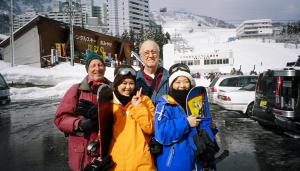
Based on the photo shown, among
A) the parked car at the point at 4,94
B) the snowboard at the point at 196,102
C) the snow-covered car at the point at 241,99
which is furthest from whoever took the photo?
the parked car at the point at 4,94

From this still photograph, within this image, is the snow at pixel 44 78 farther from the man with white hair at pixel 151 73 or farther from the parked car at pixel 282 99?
the man with white hair at pixel 151 73

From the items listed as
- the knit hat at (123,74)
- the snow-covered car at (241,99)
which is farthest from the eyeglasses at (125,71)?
the snow-covered car at (241,99)

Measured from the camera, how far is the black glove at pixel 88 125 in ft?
9.88

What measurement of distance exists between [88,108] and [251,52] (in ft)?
349

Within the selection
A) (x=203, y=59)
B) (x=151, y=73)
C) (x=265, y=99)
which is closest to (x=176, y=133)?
(x=151, y=73)

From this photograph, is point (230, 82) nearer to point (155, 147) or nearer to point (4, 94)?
point (4, 94)

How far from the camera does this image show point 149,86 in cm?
387

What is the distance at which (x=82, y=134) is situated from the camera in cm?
319

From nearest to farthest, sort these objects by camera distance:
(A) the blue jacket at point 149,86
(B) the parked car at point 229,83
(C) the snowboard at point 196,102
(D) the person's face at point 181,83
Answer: (C) the snowboard at point 196,102, (D) the person's face at point 181,83, (A) the blue jacket at point 149,86, (B) the parked car at point 229,83

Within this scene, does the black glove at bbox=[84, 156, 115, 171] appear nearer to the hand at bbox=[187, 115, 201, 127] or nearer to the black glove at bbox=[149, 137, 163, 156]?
the black glove at bbox=[149, 137, 163, 156]

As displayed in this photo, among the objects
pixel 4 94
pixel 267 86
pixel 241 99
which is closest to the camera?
pixel 267 86

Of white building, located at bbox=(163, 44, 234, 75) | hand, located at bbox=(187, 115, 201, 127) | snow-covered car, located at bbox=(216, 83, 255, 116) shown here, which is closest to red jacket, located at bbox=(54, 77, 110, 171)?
hand, located at bbox=(187, 115, 201, 127)

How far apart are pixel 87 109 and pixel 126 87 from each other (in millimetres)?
433

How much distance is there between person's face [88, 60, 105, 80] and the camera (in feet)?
11.7
